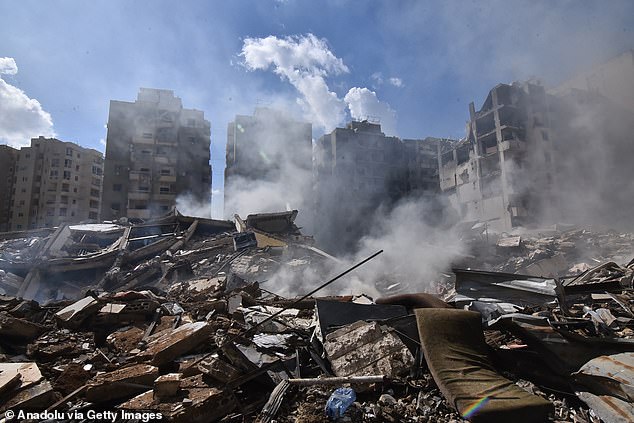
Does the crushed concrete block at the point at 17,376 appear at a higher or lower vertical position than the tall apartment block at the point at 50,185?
lower

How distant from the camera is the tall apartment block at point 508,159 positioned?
29.9m

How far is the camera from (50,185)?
46438mm

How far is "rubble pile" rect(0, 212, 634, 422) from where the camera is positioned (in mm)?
2975

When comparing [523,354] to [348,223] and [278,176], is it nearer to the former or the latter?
Result: [348,223]

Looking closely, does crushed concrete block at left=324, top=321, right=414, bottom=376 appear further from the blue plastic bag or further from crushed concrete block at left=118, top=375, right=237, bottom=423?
crushed concrete block at left=118, top=375, right=237, bottom=423

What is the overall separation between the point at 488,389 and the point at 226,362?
271 centimetres

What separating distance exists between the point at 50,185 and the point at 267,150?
32.6m

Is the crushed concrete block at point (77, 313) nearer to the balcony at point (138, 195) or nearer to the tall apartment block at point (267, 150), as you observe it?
the balcony at point (138, 195)

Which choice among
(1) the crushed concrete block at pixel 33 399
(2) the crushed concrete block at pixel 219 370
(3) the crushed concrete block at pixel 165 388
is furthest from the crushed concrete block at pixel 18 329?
(2) the crushed concrete block at pixel 219 370

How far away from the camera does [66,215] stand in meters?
46.9

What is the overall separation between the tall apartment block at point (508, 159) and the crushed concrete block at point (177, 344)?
103 feet

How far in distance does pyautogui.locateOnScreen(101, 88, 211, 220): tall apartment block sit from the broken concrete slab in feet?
131

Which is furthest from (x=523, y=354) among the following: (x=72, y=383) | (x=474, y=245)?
(x=474, y=245)

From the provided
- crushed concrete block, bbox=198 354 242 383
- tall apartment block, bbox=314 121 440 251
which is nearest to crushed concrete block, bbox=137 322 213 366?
crushed concrete block, bbox=198 354 242 383
